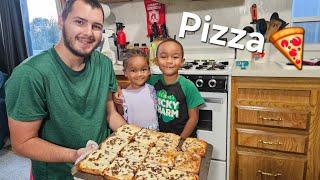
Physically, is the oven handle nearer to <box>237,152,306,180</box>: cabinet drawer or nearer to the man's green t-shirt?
Answer: <box>237,152,306,180</box>: cabinet drawer

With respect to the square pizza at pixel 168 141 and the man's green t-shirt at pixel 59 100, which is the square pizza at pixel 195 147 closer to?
the square pizza at pixel 168 141

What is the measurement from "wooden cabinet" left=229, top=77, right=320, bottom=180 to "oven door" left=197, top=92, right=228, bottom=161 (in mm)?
60

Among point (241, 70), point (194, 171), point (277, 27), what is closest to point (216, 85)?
point (241, 70)

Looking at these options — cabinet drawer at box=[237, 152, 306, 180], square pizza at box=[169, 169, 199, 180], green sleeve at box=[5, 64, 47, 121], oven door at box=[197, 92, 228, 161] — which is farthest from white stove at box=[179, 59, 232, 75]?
green sleeve at box=[5, 64, 47, 121]

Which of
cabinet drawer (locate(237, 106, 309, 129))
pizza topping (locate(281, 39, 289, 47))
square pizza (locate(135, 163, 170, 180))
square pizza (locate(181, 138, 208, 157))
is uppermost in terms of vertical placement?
pizza topping (locate(281, 39, 289, 47))

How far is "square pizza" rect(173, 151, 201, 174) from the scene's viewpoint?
0.93m

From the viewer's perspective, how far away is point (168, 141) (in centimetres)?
110

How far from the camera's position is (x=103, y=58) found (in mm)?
1242

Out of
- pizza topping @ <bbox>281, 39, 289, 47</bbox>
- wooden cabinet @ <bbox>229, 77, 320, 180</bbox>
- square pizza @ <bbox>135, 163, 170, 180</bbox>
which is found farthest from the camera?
pizza topping @ <bbox>281, 39, 289, 47</bbox>

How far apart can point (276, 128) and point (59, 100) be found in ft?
4.38

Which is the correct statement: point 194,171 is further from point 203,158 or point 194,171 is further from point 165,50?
point 165,50

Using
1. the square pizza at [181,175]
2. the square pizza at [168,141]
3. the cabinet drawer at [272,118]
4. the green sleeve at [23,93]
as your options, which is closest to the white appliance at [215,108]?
the cabinet drawer at [272,118]

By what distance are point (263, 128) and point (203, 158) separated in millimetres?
881

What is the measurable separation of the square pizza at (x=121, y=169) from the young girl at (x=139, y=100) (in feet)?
1.71
